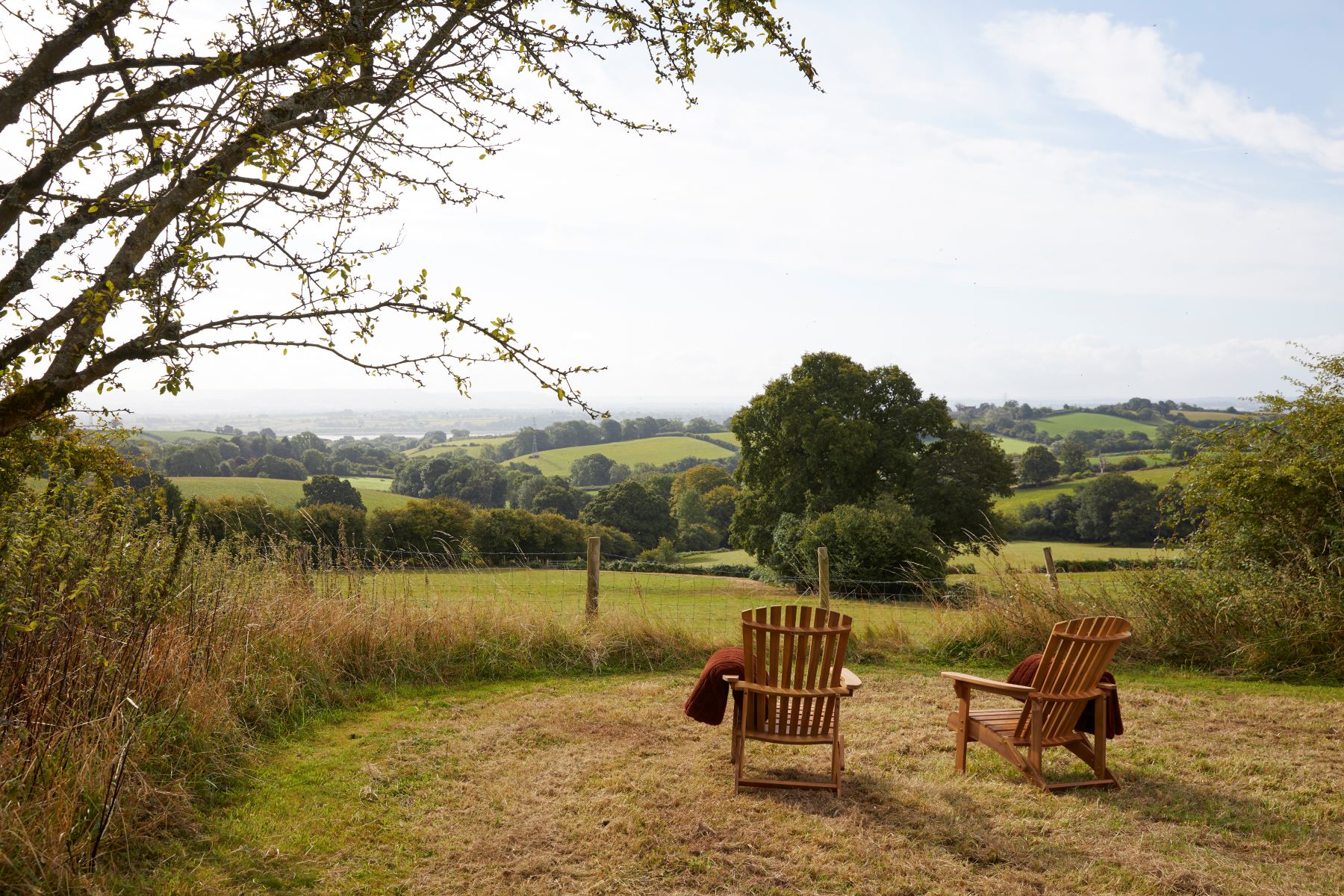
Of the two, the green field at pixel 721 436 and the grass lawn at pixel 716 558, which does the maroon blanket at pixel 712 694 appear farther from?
the green field at pixel 721 436

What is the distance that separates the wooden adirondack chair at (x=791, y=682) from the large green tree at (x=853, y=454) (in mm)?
20085

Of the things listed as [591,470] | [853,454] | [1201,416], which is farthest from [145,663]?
[1201,416]

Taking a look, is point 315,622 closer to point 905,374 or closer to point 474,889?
point 474,889

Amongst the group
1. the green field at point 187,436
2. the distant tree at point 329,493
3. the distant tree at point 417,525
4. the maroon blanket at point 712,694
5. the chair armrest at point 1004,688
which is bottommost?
the distant tree at point 417,525

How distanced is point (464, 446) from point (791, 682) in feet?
174

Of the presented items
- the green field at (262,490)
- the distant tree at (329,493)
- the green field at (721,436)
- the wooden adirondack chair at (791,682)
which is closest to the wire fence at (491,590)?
the wooden adirondack chair at (791,682)

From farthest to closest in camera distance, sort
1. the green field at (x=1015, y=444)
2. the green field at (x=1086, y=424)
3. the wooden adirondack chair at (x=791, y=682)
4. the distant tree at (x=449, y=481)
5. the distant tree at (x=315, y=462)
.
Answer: the green field at (x=1086, y=424) < the green field at (x=1015, y=444) < the distant tree at (x=449, y=481) < the distant tree at (x=315, y=462) < the wooden adirondack chair at (x=791, y=682)

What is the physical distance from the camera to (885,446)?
26.1 meters

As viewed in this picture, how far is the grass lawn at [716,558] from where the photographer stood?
31.2 m

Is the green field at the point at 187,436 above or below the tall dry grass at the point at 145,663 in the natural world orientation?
above

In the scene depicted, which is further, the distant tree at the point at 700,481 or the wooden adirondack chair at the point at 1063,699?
the distant tree at the point at 700,481

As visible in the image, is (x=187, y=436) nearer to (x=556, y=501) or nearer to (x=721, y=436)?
(x=556, y=501)

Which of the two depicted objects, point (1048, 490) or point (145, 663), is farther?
point (1048, 490)

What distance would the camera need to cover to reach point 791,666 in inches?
186
